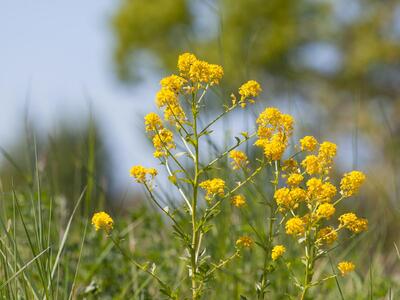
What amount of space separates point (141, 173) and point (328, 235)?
477mm

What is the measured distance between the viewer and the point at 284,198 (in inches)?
77.5

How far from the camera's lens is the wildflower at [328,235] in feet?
6.64

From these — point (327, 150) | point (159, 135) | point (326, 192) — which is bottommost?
point (326, 192)

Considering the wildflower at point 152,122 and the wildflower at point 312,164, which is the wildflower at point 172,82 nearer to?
the wildflower at point 152,122

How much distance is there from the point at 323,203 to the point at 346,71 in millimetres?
21716

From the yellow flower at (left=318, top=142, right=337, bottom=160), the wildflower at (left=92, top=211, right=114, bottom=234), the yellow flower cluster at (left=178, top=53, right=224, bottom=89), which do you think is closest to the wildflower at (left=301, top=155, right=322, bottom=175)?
the yellow flower at (left=318, top=142, right=337, bottom=160)

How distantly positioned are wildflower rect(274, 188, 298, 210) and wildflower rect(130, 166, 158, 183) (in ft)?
0.98

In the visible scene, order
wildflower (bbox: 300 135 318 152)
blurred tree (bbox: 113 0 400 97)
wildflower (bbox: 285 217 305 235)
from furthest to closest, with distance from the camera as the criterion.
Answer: blurred tree (bbox: 113 0 400 97)
wildflower (bbox: 300 135 318 152)
wildflower (bbox: 285 217 305 235)

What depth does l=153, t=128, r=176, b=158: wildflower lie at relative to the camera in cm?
203

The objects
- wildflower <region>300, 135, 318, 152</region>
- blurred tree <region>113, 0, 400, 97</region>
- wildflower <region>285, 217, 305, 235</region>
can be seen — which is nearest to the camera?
wildflower <region>285, 217, 305, 235</region>

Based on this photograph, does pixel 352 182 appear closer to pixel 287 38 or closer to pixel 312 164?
pixel 312 164

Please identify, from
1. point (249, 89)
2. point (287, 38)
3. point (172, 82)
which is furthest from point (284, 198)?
point (287, 38)

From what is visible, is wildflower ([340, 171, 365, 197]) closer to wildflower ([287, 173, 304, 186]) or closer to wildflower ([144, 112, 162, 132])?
wildflower ([287, 173, 304, 186])

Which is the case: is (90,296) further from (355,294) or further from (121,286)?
(355,294)
